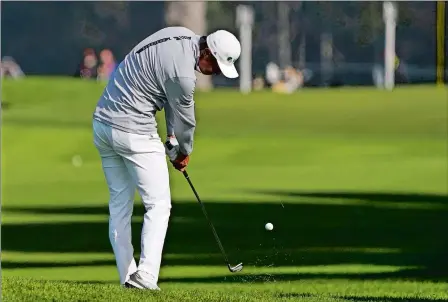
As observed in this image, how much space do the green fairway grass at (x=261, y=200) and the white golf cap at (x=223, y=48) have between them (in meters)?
1.38

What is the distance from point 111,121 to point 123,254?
90cm

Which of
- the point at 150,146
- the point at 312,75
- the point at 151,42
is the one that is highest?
the point at 151,42

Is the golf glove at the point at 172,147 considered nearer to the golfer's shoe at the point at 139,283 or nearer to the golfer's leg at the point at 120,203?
the golfer's leg at the point at 120,203

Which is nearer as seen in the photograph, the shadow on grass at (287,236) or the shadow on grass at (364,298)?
the shadow on grass at (364,298)

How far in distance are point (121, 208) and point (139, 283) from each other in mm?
551

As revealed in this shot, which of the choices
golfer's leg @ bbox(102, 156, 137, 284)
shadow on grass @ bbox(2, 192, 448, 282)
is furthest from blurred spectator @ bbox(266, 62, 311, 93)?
golfer's leg @ bbox(102, 156, 137, 284)

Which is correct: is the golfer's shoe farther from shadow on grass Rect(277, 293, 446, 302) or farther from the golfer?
shadow on grass Rect(277, 293, 446, 302)

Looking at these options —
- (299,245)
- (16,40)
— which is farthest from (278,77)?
(299,245)

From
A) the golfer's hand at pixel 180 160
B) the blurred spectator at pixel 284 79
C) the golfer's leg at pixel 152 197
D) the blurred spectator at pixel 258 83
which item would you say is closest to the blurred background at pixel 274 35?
the blurred spectator at pixel 258 83

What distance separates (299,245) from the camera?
48.1 ft

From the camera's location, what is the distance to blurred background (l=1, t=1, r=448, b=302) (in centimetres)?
1214

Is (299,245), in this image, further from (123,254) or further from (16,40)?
(16,40)

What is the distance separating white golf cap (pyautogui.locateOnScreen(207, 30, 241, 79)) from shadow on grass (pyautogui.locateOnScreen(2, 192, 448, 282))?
3565 millimetres

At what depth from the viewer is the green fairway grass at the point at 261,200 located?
38.8ft
